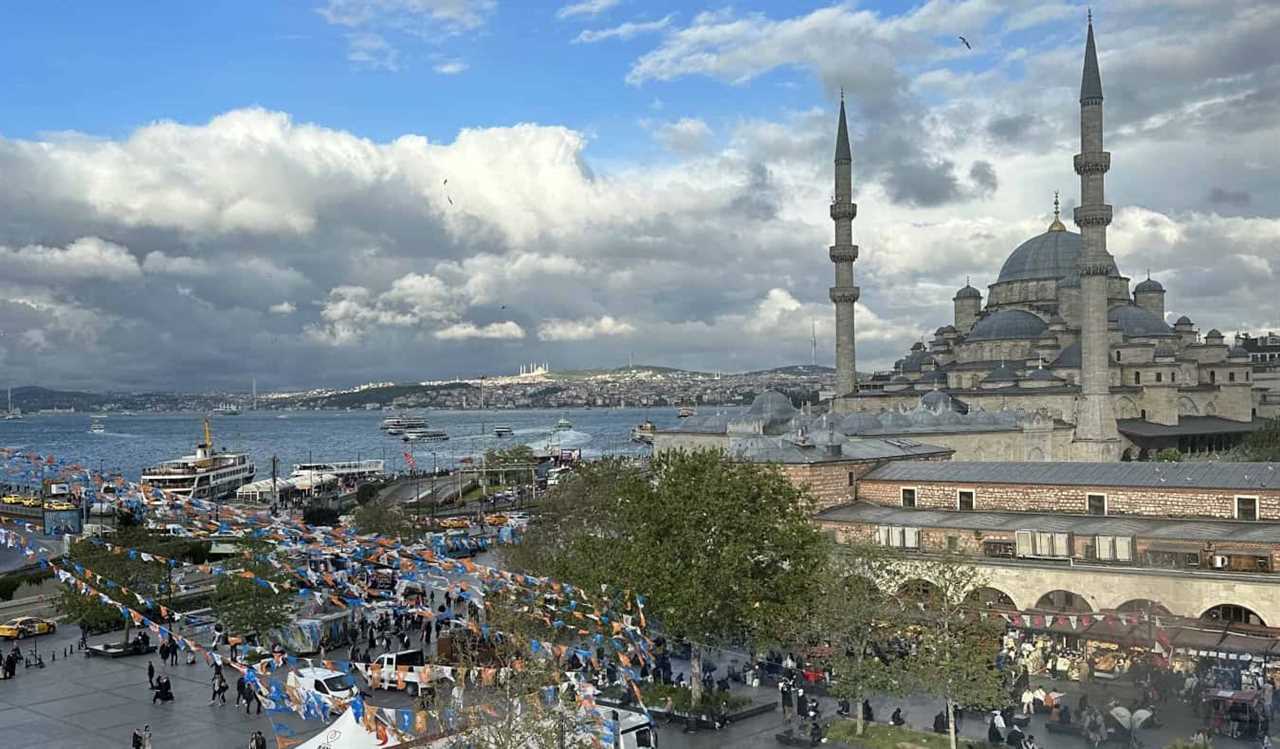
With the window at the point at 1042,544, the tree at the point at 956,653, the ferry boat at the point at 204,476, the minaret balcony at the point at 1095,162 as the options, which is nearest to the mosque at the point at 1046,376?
the minaret balcony at the point at 1095,162

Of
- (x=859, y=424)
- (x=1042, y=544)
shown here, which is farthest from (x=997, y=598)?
(x=859, y=424)

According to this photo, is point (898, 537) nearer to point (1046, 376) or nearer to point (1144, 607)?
point (1144, 607)

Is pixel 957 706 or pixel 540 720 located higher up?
pixel 540 720

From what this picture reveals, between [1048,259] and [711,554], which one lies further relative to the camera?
[1048,259]

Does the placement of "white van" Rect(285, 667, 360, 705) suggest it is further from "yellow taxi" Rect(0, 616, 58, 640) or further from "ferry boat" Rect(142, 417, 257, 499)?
"ferry boat" Rect(142, 417, 257, 499)

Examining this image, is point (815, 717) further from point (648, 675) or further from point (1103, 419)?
point (1103, 419)

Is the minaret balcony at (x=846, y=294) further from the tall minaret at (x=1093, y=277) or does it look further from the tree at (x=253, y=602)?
the tree at (x=253, y=602)

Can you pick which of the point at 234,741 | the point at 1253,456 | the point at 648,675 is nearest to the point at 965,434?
the point at 1253,456
